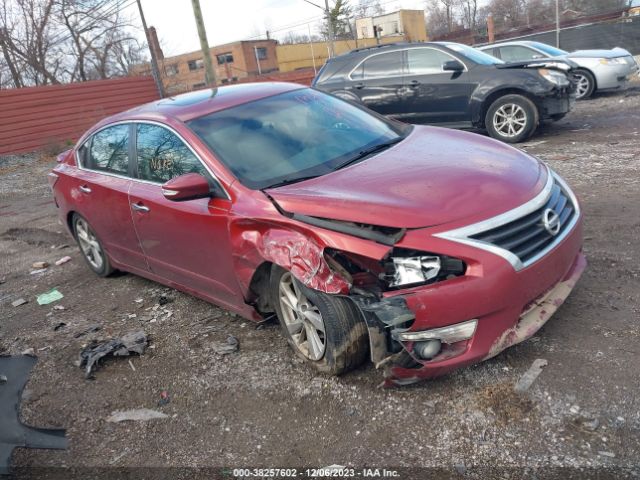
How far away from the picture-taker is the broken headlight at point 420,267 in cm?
257

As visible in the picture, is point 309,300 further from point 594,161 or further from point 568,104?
point 568,104

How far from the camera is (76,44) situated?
3038 cm

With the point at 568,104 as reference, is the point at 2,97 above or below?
above

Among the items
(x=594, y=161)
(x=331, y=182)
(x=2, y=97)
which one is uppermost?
(x=2, y=97)

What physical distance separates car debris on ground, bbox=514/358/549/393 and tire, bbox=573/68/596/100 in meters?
10.5

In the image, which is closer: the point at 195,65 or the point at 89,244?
the point at 89,244

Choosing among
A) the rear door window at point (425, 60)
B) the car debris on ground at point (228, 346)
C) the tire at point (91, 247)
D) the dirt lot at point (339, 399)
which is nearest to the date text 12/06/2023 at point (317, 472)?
the dirt lot at point (339, 399)

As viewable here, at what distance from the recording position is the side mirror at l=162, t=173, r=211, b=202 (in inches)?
128

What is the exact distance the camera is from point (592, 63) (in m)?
11.6

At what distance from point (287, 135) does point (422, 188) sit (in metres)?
1.26

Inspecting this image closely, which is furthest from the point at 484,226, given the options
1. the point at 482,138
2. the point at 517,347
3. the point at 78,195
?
the point at 78,195

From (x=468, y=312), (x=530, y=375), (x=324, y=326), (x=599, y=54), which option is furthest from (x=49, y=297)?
(x=599, y=54)

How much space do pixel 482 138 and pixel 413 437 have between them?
7.23 ft

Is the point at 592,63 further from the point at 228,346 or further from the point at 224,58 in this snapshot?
the point at 224,58
